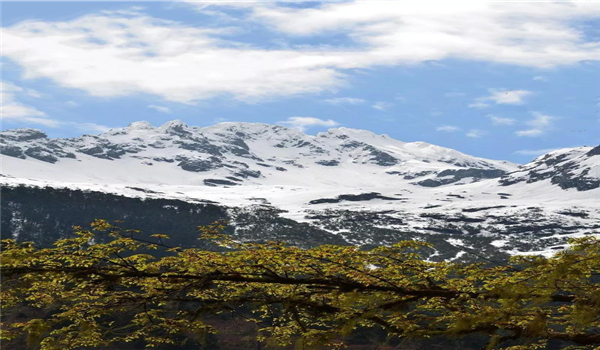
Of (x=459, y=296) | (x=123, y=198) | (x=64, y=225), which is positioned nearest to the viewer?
(x=459, y=296)

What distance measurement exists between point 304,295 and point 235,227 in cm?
15164

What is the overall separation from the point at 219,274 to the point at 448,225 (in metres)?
185

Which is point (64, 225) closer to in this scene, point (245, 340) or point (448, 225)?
point (245, 340)

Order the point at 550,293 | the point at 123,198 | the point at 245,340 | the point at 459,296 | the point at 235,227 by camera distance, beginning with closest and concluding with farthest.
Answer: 1. the point at 550,293
2. the point at 459,296
3. the point at 245,340
4. the point at 235,227
5. the point at 123,198

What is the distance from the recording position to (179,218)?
543ft

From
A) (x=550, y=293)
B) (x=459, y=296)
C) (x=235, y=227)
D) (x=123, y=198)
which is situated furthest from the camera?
(x=123, y=198)

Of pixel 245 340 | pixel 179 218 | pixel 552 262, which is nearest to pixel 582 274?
pixel 552 262

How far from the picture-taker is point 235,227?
16238 centimetres

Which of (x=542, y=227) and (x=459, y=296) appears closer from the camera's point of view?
(x=459, y=296)

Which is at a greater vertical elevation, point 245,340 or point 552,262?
point 552,262

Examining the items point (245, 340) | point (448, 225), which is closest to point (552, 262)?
point (245, 340)

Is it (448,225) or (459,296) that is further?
(448,225)

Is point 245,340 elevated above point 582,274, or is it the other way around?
point 582,274

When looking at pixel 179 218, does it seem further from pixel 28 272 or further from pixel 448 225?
pixel 28 272
